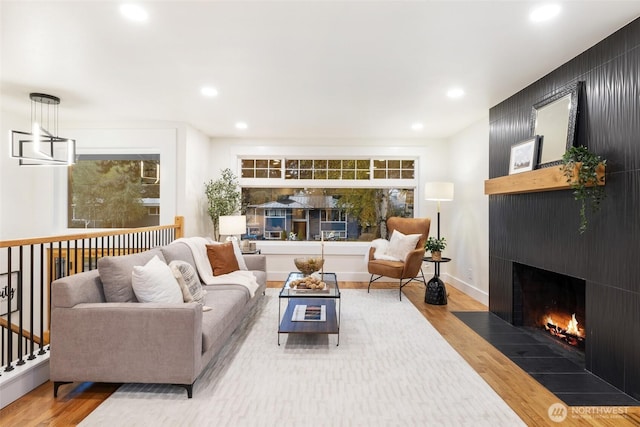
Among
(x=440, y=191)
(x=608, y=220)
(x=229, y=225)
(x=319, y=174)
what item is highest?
(x=319, y=174)

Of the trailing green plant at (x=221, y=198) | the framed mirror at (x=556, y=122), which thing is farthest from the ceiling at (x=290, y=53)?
the trailing green plant at (x=221, y=198)

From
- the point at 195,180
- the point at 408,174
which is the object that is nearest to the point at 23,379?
the point at 195,180

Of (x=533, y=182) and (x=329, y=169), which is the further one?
(x=329, y=169)

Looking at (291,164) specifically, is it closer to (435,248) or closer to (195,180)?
(195,180)

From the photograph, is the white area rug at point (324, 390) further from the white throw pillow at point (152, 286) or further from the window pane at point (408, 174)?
the window pane at point (408, 174)

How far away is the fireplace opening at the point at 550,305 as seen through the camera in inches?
127

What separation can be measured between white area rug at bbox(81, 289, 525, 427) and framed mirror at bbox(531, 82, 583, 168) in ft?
6.42

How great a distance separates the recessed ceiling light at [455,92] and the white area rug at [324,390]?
253cm

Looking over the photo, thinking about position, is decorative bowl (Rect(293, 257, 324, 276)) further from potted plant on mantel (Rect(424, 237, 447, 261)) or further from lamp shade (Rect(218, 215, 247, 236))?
potted plant on mantel (Rect(424, 237, 447, 261))

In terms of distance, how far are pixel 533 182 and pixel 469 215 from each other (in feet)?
6.61

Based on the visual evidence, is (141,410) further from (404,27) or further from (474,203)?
(474,203)

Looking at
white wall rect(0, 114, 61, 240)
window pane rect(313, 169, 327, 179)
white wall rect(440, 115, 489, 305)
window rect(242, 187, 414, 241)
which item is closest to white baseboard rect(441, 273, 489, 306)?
white wall rect(440, 115, 489, 305)

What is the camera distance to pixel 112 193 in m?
5.30

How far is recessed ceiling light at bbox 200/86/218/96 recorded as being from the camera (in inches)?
143
